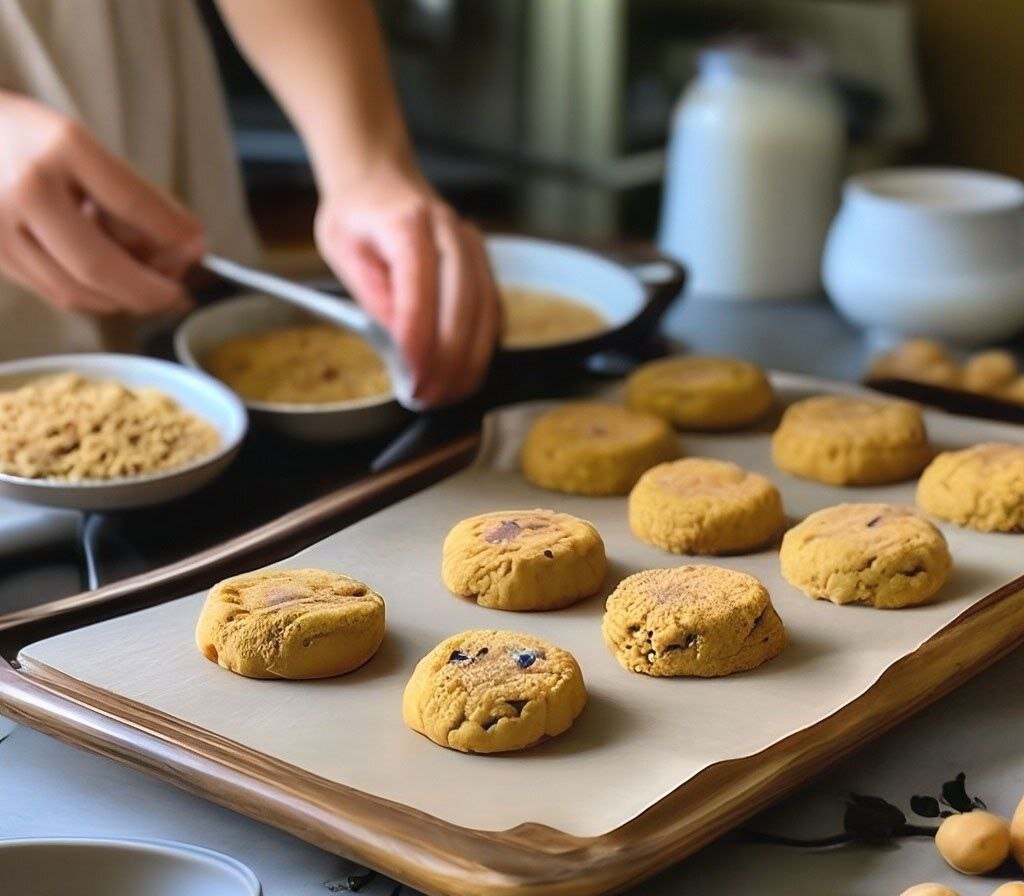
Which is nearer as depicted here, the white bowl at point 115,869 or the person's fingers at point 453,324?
the white bowl at point 115,869

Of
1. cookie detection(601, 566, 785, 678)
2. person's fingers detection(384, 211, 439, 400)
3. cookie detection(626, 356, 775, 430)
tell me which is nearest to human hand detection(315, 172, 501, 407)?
person's fingers detection(384, 211, 439, 400)

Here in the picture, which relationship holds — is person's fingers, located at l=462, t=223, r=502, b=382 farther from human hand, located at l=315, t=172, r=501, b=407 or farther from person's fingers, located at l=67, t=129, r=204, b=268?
person's fingers, located at l=67, t=129, r=204, b=268

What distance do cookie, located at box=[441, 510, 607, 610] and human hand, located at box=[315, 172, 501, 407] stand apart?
0.24 meters

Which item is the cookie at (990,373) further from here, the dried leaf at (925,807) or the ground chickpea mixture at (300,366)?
the dried leaf at (925,807)

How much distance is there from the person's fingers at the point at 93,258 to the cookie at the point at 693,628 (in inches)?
19.0

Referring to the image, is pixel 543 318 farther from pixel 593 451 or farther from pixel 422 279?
pixel 593 451

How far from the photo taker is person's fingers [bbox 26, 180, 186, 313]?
1.06 metres

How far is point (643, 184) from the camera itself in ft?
6.79

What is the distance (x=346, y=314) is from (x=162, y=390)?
0.15 meters

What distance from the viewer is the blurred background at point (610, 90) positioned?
6.39 ft

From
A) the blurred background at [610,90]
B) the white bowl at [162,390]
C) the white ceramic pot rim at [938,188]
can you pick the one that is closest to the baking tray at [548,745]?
the white bowl at [162,390]

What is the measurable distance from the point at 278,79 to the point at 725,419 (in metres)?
0.54

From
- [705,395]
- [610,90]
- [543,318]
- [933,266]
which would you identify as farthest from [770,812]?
[610,90]

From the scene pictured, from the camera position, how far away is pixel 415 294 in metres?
1.11
